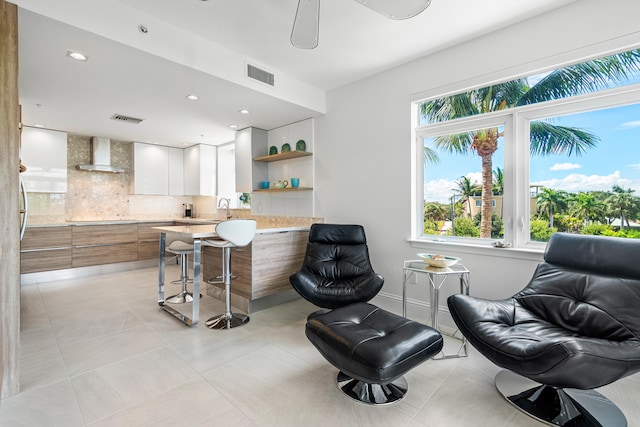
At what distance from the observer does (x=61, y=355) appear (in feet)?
7.57

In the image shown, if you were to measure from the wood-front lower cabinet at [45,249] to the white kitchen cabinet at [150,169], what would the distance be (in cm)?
144

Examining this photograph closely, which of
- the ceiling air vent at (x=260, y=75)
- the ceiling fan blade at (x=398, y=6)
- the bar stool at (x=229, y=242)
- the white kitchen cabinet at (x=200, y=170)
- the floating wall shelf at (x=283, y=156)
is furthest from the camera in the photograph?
the white kitchen cabinet at (x=200, y=170)

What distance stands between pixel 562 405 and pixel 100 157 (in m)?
6.72

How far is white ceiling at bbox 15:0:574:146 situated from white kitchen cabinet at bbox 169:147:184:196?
2.19 meters

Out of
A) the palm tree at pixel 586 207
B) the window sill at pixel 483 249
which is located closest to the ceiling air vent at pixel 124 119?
the window sill at pixel 483 249

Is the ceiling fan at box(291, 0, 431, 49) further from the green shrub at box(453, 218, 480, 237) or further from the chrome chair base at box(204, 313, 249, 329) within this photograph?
the chrome chair base at box(204, 313, 249, 329)

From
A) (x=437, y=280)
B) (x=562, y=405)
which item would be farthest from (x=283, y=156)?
(x=562, y=405)

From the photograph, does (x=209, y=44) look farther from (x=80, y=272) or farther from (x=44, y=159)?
(x=80, y=272)

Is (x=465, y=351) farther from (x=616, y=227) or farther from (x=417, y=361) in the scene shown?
(x=616, y=227)

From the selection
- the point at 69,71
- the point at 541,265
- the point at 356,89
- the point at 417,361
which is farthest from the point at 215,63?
the point at 541,265

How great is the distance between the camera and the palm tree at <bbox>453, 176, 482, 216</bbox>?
2.95 meters

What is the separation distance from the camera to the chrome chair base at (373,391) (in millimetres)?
1777

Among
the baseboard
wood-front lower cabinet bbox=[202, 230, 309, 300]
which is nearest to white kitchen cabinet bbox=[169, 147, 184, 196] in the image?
the baseboard

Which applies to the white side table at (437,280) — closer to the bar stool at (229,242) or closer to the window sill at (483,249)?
the window sill at (483,249)
